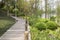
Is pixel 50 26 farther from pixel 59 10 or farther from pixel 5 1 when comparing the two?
pixel 5 1

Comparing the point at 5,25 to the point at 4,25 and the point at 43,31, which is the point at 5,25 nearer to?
the point at 4,25

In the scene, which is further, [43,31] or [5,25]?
[5,25]

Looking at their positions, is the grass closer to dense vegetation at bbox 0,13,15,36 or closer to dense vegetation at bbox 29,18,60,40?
dense vegetation at bbox 0,13,15,36

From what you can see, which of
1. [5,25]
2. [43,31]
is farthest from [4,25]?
[43,31]

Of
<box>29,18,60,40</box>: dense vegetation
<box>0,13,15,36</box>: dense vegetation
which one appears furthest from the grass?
<box>29,18,60,40</box>: dense vegetation

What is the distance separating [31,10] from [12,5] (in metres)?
12.9

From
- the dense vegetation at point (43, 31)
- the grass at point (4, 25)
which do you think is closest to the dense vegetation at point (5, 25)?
the grass at point (4, 25)

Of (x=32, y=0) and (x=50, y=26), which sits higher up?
(x=32, y=0)

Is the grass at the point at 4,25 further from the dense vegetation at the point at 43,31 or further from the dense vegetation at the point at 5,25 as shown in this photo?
the dense vegetation at the point at 43,31

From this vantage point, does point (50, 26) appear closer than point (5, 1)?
Yes

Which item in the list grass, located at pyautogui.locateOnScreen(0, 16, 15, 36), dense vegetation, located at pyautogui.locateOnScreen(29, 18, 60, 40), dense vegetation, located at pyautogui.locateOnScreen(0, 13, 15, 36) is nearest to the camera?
dense vegetation, located at pyautogui.locateOnScreen(29, 18, 60, 40)

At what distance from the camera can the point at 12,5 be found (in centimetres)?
5341

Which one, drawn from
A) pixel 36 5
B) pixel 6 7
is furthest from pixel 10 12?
pixel 36 5

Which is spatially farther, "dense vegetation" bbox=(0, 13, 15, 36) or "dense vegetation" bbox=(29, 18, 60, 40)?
"dense vegetation" bbox=(0, 13, 15, 36)
